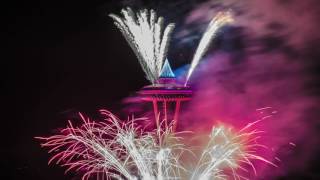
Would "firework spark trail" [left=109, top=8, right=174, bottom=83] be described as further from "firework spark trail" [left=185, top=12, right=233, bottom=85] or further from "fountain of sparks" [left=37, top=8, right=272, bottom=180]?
"firework spark trail" [left=185, top=12, right=233, bottom=85]

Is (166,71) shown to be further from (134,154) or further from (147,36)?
(134,154)

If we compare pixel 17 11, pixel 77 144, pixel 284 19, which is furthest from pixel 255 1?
pixel 17 11

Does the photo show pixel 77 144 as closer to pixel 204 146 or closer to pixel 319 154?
pixel 204 146

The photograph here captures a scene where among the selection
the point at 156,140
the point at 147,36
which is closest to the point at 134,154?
the point at 156,140

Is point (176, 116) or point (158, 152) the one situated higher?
point (176, 116)

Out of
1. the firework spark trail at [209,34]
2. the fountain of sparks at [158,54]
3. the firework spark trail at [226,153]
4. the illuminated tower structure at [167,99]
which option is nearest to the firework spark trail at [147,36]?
the fountain of sparks at [158,54]

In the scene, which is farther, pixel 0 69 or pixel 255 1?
pixel 0 69

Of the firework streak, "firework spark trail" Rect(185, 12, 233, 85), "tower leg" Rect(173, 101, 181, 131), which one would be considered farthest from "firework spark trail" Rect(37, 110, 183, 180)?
"firework spark trail" Rect(185, 12, 233, 85)

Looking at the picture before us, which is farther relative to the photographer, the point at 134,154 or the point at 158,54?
the point at 158,54
